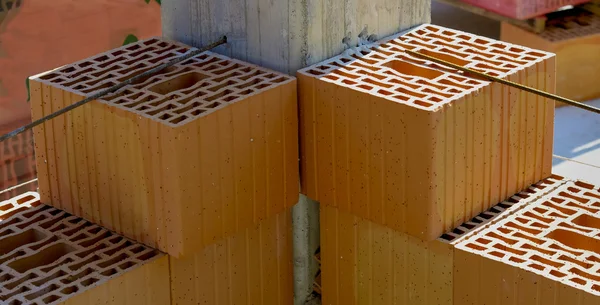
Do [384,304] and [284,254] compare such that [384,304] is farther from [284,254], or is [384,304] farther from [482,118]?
[482,118]

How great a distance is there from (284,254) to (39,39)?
4445mm

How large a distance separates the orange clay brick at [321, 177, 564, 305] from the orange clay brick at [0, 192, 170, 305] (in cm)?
108

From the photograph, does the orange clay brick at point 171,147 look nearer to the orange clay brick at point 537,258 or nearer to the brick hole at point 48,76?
the brick hole at point 48,76

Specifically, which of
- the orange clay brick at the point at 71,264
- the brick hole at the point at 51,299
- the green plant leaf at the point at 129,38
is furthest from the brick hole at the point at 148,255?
the green plant leaf at the point at 129,38

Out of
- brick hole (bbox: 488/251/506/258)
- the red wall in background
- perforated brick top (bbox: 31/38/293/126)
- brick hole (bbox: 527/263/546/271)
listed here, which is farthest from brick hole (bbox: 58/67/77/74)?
the red wall in background

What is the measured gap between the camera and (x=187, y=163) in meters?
5.46

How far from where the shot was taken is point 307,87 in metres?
Result: 5.98

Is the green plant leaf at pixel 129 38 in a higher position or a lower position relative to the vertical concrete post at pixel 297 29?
lower

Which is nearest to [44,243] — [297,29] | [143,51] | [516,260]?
[143,51]

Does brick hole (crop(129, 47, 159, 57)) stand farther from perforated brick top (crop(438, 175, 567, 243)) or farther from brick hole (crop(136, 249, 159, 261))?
perforated brick top (crop(438, 175, 567, 243))

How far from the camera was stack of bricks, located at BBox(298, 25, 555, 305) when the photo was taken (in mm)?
5660

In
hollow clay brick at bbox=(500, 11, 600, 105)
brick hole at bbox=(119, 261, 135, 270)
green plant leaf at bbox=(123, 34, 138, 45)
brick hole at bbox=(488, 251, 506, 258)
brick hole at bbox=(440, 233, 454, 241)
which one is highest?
brick hole at bbox=(488, 251, 506, 258)

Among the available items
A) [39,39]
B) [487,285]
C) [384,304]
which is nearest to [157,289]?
[384,304]

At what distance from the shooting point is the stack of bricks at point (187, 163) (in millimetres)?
5543
